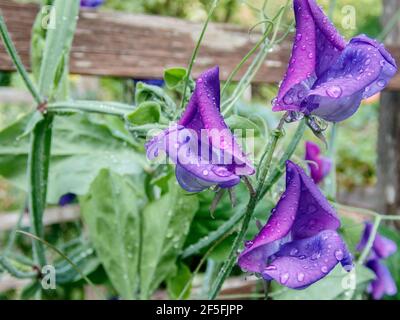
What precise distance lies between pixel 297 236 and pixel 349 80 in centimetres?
12

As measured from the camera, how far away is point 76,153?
784 mm

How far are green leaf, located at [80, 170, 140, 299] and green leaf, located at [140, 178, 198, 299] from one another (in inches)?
0.5

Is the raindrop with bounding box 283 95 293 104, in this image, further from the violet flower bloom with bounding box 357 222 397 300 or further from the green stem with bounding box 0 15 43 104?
the violet flower bloom with bounding box 357 222 397 300

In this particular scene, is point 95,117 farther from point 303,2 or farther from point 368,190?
point 368,190

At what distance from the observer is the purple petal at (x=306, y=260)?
0.41 meters

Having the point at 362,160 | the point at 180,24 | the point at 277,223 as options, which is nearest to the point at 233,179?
the point at 277,223

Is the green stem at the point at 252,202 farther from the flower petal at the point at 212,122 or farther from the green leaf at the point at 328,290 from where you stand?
the green leaf at the point at 328,290

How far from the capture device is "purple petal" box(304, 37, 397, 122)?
16.4 inches

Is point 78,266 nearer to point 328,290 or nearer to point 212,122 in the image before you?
point 328,290

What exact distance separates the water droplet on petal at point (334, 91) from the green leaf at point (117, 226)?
0.35 meters

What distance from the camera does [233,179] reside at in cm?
41

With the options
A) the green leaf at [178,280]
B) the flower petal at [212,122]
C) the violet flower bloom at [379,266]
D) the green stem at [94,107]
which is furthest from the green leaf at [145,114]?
the violet flower bloom at [379,266]

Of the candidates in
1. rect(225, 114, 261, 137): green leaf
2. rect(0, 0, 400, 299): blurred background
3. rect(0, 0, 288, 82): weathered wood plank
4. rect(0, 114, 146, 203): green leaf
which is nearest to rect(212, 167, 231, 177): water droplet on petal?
rect(225, 114, 261, 137): green leaf

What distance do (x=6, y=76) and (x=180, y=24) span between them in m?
0.33
